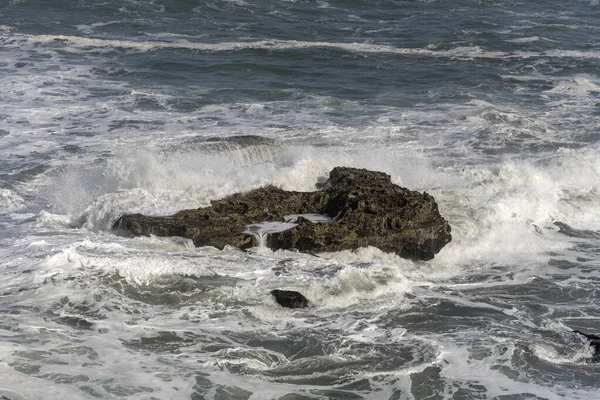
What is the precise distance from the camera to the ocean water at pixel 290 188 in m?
8.35

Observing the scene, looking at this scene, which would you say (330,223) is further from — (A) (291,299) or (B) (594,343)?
(B) (594,343)

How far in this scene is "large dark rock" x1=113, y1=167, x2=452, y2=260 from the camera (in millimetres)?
11250

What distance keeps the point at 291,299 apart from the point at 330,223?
2.07m

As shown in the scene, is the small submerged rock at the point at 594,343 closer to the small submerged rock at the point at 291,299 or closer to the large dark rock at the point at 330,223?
the large dark rock at the point at 330,223

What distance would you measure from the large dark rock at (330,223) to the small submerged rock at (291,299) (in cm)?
153

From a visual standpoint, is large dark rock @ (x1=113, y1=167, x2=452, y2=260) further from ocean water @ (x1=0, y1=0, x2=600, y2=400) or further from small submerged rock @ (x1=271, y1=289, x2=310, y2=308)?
small submerged rock @ (x1=271, y1=289, x2=310, y2=308)

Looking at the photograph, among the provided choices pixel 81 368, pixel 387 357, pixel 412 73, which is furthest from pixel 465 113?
pixel 81 368

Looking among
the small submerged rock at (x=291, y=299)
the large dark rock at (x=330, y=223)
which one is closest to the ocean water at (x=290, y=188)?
the small submerged rock at (x=291, y=299)

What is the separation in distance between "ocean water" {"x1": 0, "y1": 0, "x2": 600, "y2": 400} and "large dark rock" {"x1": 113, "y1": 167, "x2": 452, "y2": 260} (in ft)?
0.82

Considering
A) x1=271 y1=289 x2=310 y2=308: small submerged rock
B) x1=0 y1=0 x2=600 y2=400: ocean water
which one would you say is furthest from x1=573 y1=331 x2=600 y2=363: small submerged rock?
x1=271 y1=289 x2=310 y2=308: small submerged rock

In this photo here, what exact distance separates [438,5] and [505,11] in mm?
2420

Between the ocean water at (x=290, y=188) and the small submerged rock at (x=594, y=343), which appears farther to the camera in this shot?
the small submerged rock at (x=594, y=343)

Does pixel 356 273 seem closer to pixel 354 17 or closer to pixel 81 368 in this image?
pixel 81 368

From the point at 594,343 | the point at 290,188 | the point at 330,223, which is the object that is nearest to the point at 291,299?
the point at 330,223
